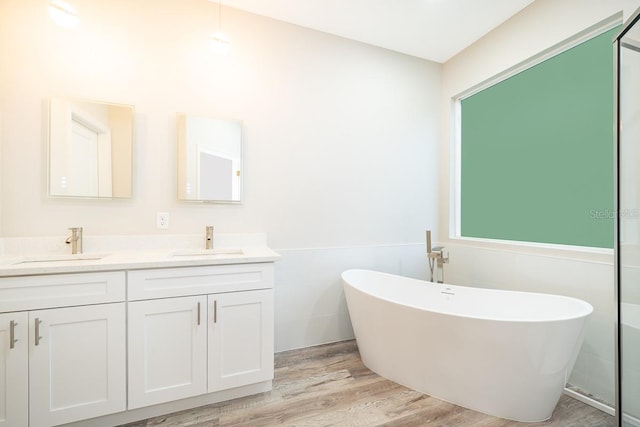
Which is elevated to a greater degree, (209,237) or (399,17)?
(399,17)

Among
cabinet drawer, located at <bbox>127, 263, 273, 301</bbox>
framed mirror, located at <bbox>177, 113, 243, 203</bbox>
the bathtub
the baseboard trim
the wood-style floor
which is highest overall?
framed mirror, located at <bbox>177, 113, 243, 203</bbox>

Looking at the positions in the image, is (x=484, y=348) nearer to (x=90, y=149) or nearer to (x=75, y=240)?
(x=75, y=240)

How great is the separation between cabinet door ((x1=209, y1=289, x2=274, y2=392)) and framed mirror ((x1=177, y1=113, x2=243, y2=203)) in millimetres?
833

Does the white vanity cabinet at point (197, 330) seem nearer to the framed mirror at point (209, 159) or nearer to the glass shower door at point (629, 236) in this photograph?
the framed mirror at point (209, 159)

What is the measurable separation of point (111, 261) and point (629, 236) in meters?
2.72

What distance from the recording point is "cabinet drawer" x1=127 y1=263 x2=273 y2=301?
4.98 feet

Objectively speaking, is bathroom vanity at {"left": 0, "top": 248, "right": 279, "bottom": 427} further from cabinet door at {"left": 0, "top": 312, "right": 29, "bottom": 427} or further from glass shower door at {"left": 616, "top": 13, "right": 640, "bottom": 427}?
glass shower door at {"left": 616, "top": 13, "right": 640, "bottom": 427}

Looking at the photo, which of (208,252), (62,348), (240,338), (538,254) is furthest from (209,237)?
(538,254)

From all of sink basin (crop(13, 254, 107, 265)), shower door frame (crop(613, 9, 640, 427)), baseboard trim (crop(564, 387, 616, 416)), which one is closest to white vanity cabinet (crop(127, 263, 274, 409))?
sink basin (crop(13, 254, 107, 265))

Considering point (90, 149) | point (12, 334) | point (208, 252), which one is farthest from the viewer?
point (208, 252)

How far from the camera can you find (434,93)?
2.95 m

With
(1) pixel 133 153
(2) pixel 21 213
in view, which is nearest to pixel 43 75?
(1) pixel 133 153

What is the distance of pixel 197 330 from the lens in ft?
5.24

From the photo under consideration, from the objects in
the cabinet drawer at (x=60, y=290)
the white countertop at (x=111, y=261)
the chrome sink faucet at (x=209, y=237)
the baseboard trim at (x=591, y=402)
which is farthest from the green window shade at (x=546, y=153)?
the cabinet drawer at (x=60, y=290)
